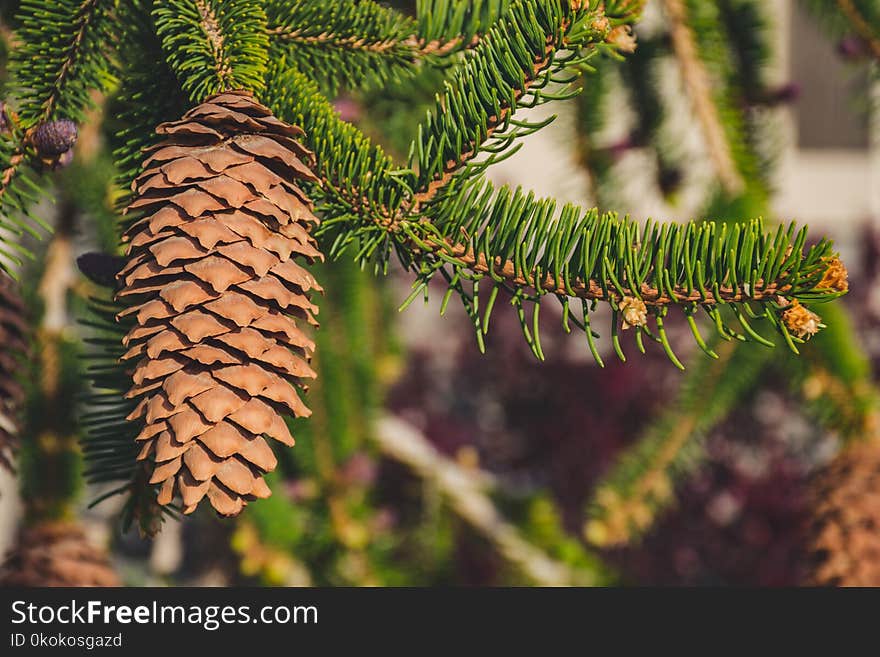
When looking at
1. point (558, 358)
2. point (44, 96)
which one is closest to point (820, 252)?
point (44, 96)

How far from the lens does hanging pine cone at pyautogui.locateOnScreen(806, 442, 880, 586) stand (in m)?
1.05

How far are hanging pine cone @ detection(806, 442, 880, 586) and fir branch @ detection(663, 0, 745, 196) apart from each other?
16.3 inches

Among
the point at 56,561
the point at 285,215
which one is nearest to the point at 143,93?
the point at 285,215

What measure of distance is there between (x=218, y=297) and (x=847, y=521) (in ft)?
3.00

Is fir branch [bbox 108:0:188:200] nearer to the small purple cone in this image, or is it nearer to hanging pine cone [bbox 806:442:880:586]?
the small purple cone

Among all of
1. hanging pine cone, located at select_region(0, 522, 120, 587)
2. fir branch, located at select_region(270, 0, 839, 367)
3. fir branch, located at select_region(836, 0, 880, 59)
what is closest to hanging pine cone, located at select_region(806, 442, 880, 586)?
fir branch, located at select_region(836, 0, 880, 59)

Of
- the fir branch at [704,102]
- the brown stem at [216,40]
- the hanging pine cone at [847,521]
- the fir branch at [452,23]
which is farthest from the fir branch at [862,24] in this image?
the brown stem at [216,40]

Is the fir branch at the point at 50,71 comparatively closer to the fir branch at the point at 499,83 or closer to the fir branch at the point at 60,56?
the fir branch at the point at 60,56

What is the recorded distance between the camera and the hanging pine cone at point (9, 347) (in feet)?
2.38

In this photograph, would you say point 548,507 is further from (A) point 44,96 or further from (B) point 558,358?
(A) point 44,96

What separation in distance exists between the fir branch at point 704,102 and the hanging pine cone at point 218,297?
831mm

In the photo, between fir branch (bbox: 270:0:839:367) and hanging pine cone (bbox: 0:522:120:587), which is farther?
hanging pine cone (bbox: 0:522:120:587)

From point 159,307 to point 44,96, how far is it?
0.77 ft

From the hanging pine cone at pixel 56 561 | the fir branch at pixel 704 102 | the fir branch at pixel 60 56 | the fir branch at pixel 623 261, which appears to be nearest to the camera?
the fir branch at pixel 623 261
